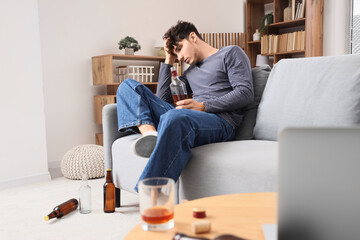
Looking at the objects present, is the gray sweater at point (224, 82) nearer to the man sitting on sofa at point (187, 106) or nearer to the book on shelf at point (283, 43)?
the man sitting on sofa at point (187, 106)

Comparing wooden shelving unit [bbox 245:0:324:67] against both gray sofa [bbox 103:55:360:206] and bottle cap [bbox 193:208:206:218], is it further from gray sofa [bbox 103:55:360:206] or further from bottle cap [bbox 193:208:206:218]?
bottle cap [bbox 193:208:206:218]

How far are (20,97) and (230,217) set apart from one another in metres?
2.48

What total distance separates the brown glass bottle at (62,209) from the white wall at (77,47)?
4.72 ft

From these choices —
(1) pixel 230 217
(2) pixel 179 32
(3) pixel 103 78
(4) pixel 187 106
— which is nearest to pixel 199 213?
(1) pixel 230 217

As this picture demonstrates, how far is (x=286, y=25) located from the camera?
16.2 feet

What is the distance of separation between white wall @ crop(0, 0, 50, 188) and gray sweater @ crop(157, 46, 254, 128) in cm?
138

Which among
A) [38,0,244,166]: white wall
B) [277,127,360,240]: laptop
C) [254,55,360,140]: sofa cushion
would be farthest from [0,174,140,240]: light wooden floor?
[277,127,360,240]: laptop

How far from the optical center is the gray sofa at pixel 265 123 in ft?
4.62

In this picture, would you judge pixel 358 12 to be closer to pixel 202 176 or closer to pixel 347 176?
pixel 202 176

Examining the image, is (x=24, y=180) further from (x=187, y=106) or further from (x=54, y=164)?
(x=187, y=106)

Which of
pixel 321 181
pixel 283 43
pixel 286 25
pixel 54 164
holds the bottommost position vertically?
pixel 54 164

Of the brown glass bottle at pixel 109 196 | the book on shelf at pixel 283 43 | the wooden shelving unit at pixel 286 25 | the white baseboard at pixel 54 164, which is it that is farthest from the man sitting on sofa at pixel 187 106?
the book on shelf at pixel 283 43

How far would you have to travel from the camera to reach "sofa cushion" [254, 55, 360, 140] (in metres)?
1.56

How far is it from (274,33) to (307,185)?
196 inches
